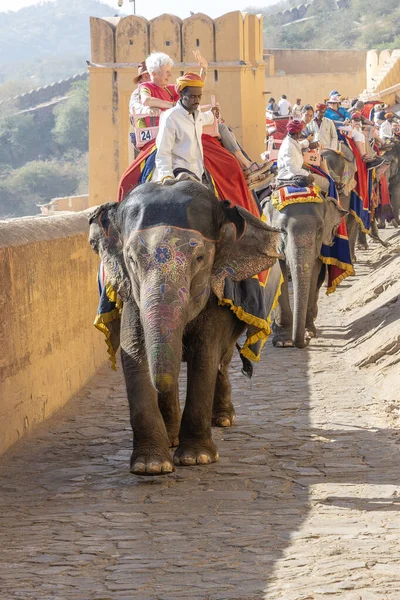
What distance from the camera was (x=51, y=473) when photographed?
7016 millimetres

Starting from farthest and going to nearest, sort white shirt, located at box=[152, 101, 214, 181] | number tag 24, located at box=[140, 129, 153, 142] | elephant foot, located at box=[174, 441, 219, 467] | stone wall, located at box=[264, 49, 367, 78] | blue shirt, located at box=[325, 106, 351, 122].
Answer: stone wall, located at box=[264, 49, 367, 78] → blue shirt, located at box=[325, 106, 351, 122] → number tag 24, located at box=[140, 129, 153, 142] → white shirt, located at box=[152, 101, 214, 181] → elephant foot, located at box=[174, 441, 219, 467]

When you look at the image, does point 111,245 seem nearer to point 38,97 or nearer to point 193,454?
point 193,454

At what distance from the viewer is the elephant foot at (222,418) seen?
823 centimetres

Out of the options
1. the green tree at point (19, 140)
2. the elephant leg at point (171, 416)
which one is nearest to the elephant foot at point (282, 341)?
the elephant leg at point (171, 416)

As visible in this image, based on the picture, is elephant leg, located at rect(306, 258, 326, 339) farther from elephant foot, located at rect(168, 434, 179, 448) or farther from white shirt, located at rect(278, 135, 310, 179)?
elephant foot, located at rect(168, 434, 179, 448)

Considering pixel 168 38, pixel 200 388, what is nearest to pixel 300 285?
pixel 200 388

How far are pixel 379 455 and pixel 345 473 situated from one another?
478mm

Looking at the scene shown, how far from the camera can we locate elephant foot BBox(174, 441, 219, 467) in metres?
6.94

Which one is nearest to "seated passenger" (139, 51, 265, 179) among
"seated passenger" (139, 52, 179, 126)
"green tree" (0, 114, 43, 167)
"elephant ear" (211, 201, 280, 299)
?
"seated passenger" (139, 52, 179, 126)

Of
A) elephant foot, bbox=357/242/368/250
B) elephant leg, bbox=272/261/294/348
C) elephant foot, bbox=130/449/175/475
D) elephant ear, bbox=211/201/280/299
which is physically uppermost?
elephant ear, bbox=211/201/280/299

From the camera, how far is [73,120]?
249ft

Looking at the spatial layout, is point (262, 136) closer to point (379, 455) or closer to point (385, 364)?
point (385, 364)

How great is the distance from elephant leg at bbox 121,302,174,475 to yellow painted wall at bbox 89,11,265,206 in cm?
1308

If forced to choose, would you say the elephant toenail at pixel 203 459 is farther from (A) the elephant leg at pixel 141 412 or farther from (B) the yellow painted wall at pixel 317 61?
(B) the yellow painted wall at pixel 317 61
